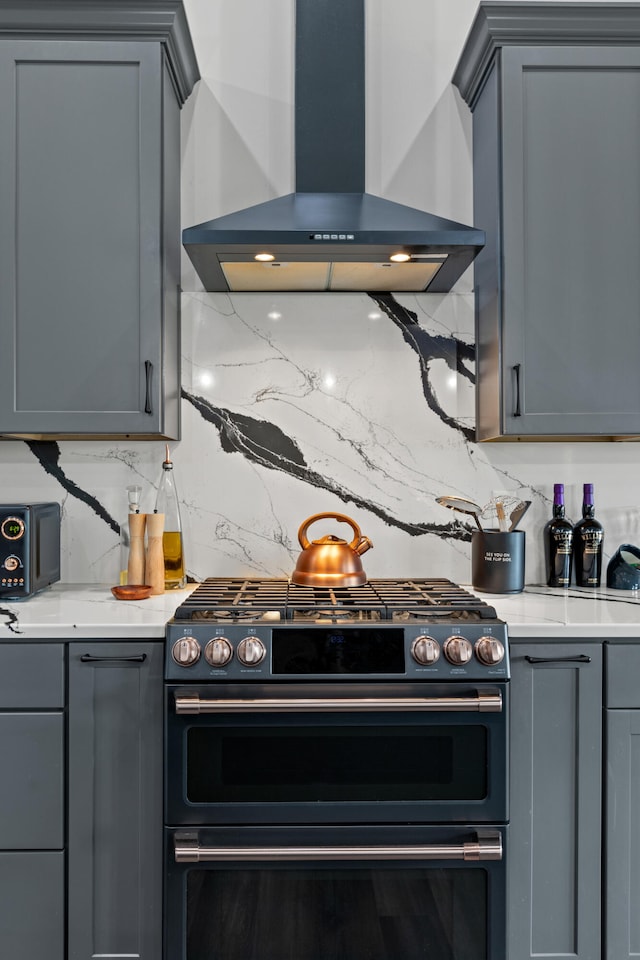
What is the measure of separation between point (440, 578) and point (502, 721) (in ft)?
2.40

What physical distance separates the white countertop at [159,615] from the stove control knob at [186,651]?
0.06m

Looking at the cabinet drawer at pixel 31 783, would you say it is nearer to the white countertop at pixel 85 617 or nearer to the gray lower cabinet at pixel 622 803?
the white countertop at pixel 85 617

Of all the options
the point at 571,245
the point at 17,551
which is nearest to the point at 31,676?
the point at 17,551

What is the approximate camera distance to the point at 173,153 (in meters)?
2.24

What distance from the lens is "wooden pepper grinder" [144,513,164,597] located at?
2.11m

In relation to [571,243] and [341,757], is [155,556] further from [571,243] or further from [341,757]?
[571,243]

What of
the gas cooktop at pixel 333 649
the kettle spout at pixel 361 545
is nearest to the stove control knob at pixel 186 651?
the gas cooktop at pixel 333 649

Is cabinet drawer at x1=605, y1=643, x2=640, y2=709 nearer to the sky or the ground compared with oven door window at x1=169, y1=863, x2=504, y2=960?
nearer to the sky

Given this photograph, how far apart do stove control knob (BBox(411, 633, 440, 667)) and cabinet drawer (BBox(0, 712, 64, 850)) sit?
88 centimetres

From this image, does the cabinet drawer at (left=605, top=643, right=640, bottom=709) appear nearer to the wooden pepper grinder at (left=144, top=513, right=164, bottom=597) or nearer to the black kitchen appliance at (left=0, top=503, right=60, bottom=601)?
the wooden pepper grinder at (left=144, top=513, right=164, bottom=597)

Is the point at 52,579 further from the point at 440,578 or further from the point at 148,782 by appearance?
the point at 440,578

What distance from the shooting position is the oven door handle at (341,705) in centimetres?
164

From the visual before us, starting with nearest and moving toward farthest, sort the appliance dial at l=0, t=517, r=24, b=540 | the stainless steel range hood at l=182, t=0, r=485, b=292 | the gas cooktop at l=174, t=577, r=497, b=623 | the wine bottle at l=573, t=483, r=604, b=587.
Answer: the gas cooktop at l=174, t=577, r=497, b=623, the stainless steel range hood at l=182, t=0, r=485, b=292, the appliance dial at l=0, t=517, r=24, b=540, the wine bottle at l=573, t=483, r=604, b=587

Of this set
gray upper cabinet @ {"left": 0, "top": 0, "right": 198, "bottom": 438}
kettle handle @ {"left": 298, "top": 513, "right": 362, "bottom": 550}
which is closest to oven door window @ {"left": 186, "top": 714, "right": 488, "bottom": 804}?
kettle handle @ {"left": 298, "top": 513, "right": 362, "bottom": 550}
